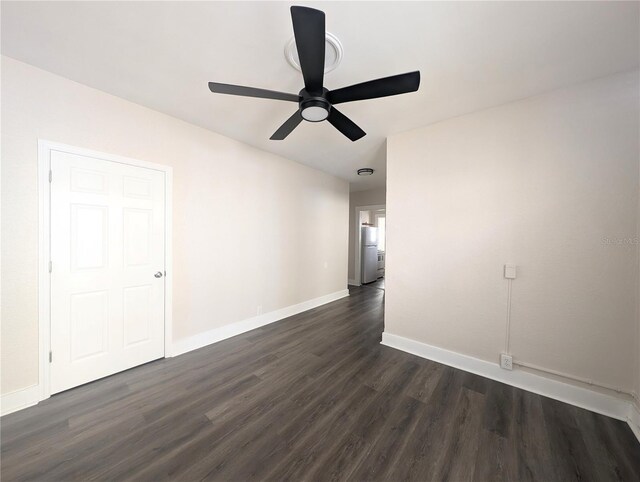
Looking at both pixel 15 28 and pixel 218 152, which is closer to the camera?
pixel 15 28

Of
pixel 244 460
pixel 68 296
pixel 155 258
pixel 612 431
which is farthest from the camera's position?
pixel 155 258

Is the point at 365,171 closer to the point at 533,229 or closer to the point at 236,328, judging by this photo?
the point at 533,229

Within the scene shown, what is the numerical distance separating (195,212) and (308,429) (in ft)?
8.10

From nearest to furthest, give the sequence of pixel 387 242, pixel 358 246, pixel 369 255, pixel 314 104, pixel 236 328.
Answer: pixel 314 104
pixel 387 242
pixel 236 328
pixel 358 246
pixel 369 255

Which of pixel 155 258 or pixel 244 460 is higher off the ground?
pixel 155 258

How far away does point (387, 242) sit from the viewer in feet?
9.52

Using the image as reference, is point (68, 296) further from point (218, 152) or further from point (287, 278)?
point (287, 278)

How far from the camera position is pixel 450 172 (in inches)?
96.0

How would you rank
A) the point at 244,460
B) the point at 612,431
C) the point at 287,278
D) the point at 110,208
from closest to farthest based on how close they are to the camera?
1. the point at 244,460
2. the point at 612,431
3. the point at 110,208
4. the point at 287,278

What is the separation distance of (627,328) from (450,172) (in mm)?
1831

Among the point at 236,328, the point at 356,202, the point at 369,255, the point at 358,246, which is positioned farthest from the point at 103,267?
the point at 369,255

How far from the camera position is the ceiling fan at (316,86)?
3.45 feet

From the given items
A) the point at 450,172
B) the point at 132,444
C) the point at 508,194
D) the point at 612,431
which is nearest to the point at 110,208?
the point at 132,444

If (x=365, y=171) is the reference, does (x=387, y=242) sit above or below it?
below
